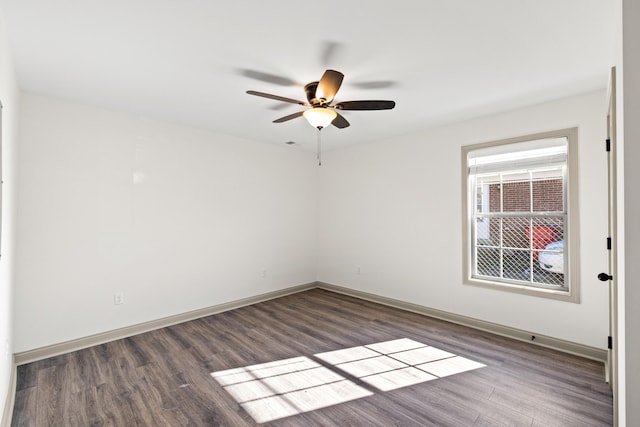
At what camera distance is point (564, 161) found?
311 centimetres

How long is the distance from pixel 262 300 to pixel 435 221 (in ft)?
9.50

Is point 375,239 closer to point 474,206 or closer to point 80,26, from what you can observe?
point 474,206

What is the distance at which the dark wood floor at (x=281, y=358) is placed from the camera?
2055mm

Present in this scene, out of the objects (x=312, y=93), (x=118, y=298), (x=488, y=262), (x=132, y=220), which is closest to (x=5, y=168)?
(x=132, y=220)

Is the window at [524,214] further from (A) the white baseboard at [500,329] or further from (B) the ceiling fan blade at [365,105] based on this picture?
(B) the ceiling fan blade at [365,105]

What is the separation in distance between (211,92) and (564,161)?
12.0 feet

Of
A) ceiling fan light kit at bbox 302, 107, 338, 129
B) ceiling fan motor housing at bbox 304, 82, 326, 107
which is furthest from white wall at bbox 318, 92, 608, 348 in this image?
ceiling fan motor housing at bbox 304, 82, 326, 107

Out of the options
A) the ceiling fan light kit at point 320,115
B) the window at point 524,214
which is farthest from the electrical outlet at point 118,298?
the window at point 524,214

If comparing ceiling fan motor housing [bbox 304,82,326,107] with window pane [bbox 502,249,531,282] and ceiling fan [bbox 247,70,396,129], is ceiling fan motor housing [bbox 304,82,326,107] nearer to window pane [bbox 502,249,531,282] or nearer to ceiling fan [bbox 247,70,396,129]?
ceiling fan [bbox 247,70,396,129]

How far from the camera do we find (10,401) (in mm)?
2178

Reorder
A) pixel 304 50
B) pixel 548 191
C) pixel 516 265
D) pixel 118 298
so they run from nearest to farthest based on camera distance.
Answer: pixel 304 50 < pixel 548 191 < pixel 118 298 < pixel 516 265

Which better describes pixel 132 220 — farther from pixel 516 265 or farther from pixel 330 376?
pixel 516 265

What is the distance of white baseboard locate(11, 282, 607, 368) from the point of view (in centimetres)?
286

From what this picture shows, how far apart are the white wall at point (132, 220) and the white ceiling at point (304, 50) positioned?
52cm
